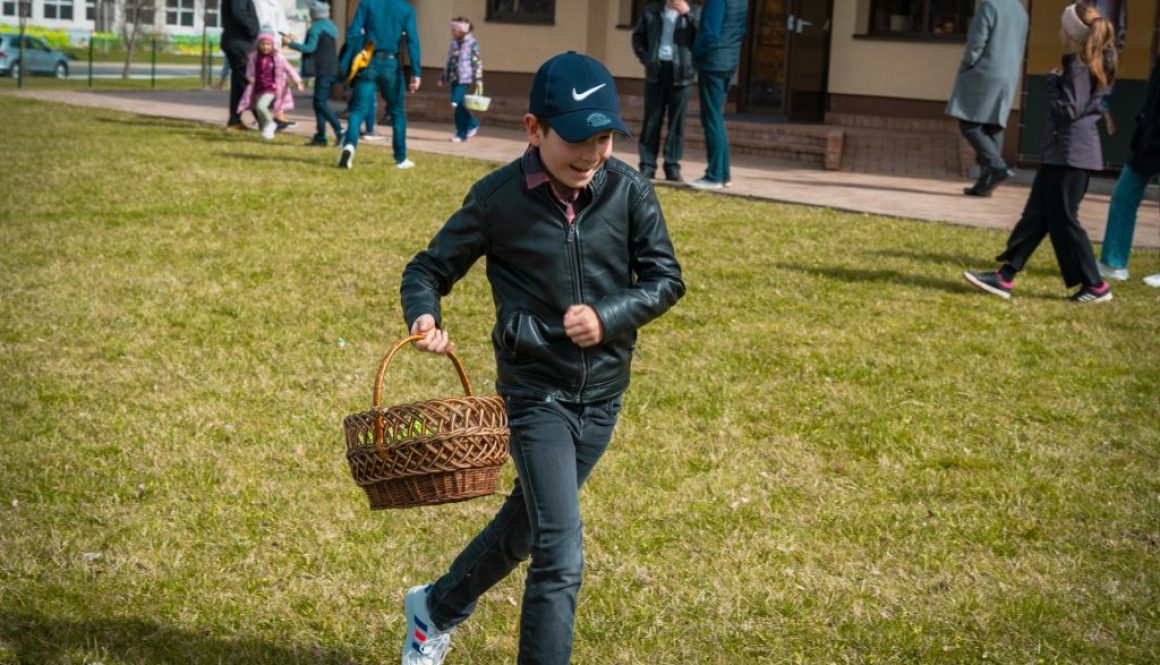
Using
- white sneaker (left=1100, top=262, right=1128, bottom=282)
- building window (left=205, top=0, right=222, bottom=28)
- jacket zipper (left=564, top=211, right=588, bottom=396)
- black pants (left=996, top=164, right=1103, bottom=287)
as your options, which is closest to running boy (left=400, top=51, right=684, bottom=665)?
jacket zipper (left=564, top=211, right=588, bottom=396)

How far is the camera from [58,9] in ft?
257

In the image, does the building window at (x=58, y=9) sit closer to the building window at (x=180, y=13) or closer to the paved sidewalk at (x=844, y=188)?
the building window at (x=180, y=13)

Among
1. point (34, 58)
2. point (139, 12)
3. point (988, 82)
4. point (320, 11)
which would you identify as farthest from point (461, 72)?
point (139, 12)

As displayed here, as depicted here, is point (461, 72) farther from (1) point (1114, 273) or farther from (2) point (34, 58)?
(2) point (34, 58)

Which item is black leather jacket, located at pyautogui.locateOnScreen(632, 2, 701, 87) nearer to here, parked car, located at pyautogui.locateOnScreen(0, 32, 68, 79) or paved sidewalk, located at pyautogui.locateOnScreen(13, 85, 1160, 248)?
paved sidewalk, located at pyautogui.locateOnScreen(13, 85, 1160, 248)

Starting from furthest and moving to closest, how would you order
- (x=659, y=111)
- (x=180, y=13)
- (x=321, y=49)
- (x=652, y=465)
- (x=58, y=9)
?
(x=180, y=13) < (x=58, y=9) < (x=321, y=49) < (x=659, y=111) < (x=652, y=465)

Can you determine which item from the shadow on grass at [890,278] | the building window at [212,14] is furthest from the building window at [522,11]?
the building window at [212,14]

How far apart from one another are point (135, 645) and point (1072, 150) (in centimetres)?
718

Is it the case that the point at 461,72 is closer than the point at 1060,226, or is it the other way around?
the point at 1060,226

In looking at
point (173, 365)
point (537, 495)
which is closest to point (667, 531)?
point (537, 495)

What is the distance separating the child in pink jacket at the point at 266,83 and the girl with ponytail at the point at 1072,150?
1206 cm

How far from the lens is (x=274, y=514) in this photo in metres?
5.32

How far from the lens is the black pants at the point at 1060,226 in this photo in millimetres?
9523

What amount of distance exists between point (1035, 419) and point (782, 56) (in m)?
17.9
